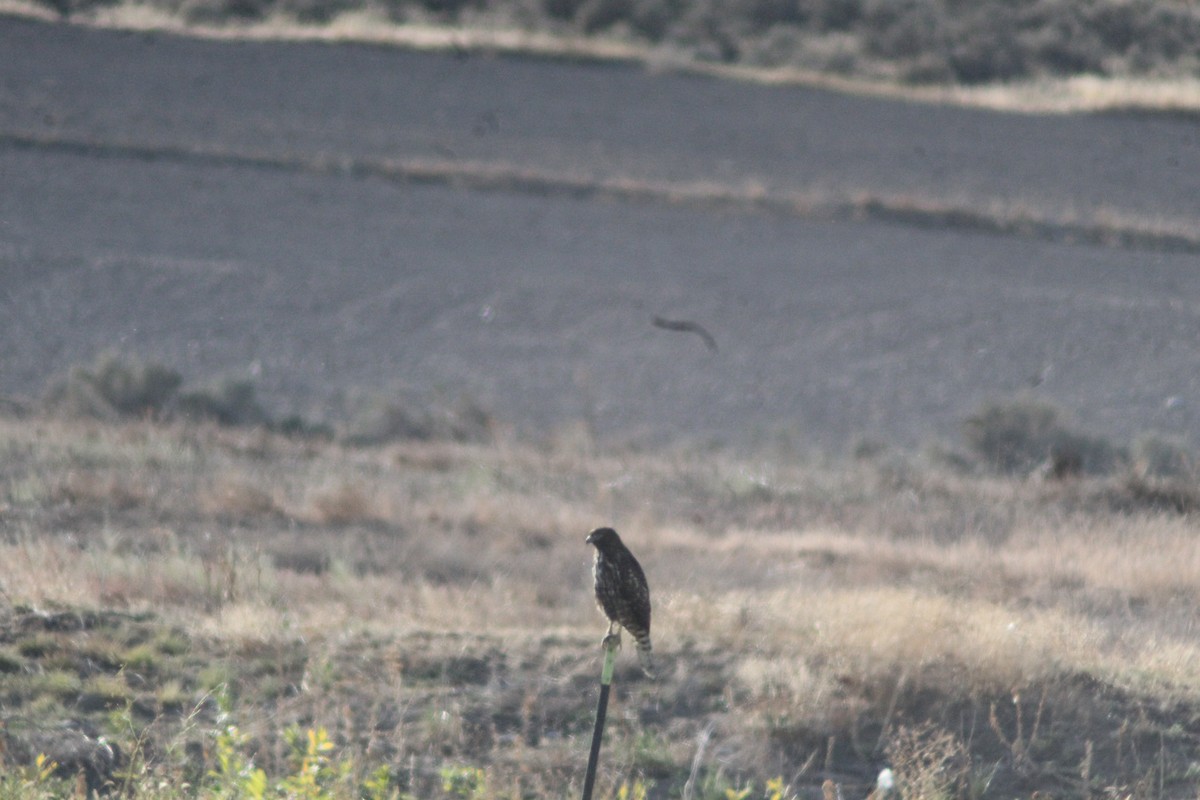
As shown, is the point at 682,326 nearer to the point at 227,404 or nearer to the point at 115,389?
the point at 227,404

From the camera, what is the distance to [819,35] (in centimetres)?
3622

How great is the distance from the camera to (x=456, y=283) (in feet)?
73.7

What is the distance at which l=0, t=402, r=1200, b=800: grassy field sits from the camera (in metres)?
6.34

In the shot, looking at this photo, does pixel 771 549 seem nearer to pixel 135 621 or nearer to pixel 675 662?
pixel 675 662

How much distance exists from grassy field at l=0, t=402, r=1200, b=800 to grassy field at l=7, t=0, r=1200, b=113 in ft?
69.1

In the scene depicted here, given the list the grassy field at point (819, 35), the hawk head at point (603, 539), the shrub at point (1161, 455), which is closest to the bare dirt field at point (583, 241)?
the grassy field at point (819, 35)

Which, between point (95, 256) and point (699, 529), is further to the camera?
point (95, 256)

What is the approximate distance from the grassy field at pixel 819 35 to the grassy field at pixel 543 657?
21066mm

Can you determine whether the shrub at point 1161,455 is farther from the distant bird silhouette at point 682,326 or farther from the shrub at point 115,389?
the shrub at point 115,389

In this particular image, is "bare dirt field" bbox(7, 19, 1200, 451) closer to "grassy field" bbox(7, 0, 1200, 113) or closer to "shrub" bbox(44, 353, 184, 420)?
"shrub" bbox(44, 353, 184, 420)

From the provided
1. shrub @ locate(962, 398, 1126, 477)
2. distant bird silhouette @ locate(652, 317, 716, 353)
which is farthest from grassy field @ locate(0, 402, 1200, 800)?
distant bird silhouette @ locate(652, 317, 716, 353)

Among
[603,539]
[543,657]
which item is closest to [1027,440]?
[543,657]

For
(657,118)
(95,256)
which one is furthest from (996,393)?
(95,256)

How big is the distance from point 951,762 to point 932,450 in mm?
11642
